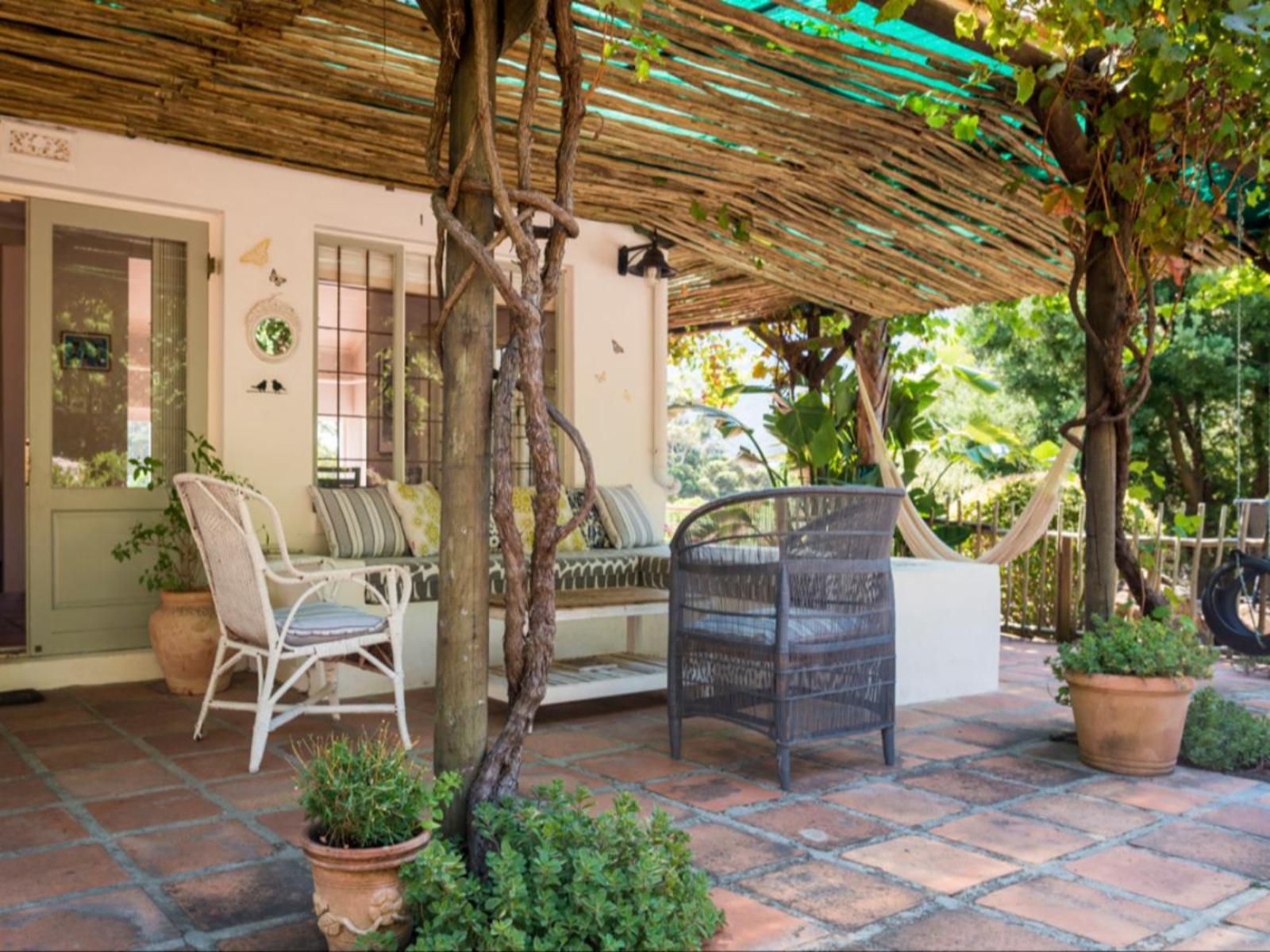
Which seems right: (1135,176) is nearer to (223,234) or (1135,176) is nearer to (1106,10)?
(1106,10)

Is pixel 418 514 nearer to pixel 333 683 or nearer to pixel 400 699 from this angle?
pixel 333 683

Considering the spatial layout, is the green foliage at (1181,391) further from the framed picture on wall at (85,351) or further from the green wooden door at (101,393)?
the framed picture on wall at (85,351)

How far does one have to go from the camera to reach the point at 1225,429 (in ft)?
44.0

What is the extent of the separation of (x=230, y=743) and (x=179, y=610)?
1.06 m

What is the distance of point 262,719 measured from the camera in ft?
11.8

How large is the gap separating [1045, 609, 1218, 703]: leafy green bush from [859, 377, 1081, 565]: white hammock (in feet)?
6.04

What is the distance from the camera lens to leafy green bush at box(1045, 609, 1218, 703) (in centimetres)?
364

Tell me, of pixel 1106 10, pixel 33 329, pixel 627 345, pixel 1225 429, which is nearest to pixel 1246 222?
pixel 1106 10

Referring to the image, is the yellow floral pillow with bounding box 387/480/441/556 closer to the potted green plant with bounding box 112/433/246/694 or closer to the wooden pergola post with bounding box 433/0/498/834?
the potted green plant with bounding box 112/433/246/694

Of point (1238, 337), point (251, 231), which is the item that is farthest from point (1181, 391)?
point (251, 231)

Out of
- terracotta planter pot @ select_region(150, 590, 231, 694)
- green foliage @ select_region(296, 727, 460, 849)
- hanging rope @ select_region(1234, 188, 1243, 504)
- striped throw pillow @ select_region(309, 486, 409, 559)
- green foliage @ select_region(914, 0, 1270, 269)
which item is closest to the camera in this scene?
green foliage @ select_region(296, 727, 460, 849)

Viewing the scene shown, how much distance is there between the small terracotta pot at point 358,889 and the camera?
2072mm

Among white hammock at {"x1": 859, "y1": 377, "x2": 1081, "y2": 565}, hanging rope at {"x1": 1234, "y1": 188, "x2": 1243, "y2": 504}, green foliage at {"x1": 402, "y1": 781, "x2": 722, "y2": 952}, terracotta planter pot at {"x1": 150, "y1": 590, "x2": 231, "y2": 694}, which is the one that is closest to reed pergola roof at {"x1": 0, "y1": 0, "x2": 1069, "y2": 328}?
hanging rope at {"x1": 1234, "y1": 188, "x2": 1243, "y2": 504}

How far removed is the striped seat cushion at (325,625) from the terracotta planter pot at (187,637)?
41.6 inches
